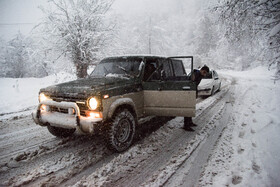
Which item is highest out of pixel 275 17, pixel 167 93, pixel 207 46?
pixel 207 46

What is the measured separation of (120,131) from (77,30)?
8.83 meters

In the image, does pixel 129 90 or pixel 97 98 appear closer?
pixel 97 98

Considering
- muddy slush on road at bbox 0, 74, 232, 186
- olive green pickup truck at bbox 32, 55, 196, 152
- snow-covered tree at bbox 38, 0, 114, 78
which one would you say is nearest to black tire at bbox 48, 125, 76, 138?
olive green pickup truck at bbox 32, 55, 196, 152

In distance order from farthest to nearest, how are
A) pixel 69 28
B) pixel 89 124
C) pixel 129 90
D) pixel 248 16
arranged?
pixel 69 28 < pixel 248 16 < pixel 129 90 < pixel 89 124

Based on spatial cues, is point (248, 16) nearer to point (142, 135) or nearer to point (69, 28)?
point (142, 135)

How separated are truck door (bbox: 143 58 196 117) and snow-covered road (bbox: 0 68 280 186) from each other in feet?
2.30

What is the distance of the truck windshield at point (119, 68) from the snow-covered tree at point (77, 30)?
229 inches

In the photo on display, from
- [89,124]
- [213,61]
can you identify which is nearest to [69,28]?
[89,124]

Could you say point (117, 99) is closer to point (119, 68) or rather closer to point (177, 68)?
point (119, 68)

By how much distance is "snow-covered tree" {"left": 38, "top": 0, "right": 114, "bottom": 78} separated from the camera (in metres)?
10.4

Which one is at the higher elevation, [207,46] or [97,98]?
[207,46]

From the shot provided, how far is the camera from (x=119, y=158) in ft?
11.2

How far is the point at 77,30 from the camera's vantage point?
34.3 feet

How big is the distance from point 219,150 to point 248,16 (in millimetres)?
4721
